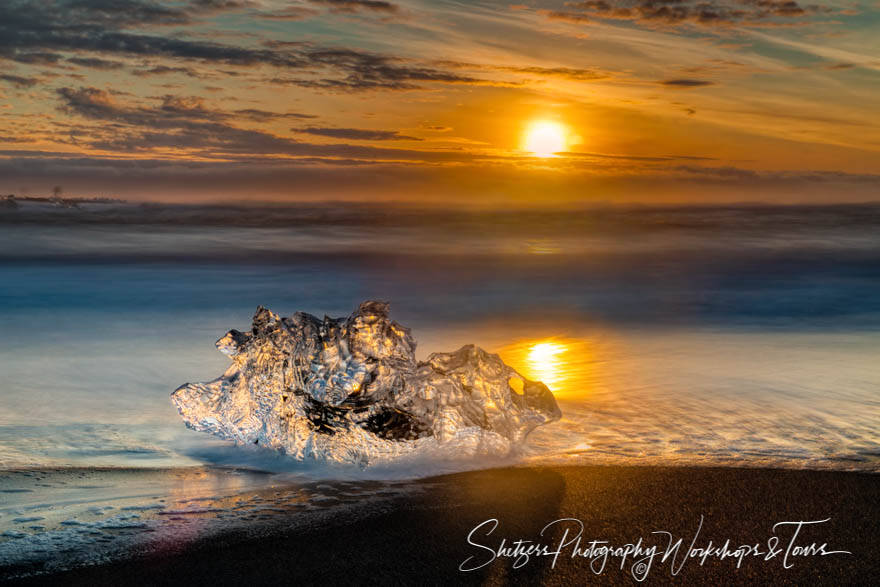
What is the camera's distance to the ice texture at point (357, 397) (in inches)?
185

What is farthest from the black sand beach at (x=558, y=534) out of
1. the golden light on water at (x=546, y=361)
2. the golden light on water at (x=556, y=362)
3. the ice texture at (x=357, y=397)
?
the golden light on water at (x=546, y=361)

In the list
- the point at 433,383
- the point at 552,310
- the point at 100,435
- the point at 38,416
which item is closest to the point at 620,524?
the point at 433,383

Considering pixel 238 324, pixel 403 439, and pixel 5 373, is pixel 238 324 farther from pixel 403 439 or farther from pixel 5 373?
pixel 403 439

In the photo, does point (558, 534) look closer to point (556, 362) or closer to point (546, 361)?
point (556, 362)

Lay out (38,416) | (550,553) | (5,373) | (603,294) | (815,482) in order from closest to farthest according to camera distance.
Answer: (550,553) → (815,482) → (38,416) → (5,373) → (603,294)

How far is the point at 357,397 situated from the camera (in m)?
4.73

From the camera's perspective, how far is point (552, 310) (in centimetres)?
1370

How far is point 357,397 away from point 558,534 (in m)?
1.58

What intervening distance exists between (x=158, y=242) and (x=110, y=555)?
85.4ft
